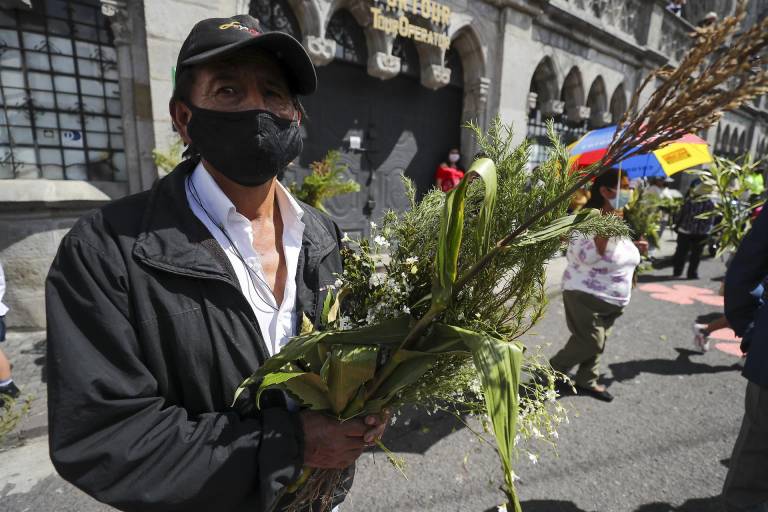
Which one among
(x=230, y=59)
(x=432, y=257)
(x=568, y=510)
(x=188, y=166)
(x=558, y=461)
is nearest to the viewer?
(x=432, y=257)

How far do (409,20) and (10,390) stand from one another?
7595 mm

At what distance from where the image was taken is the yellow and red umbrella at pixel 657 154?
13.5 feet

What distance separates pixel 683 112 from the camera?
0.62 m

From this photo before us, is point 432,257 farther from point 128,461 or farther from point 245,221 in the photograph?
point 128,461

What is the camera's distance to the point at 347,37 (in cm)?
700

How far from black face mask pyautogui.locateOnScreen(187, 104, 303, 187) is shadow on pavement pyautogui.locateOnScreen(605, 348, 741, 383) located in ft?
13.9

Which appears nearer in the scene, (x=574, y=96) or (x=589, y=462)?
(x=589, y=462)

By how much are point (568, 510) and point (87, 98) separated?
6539 millimetres

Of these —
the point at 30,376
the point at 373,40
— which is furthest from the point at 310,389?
the point at 373,40

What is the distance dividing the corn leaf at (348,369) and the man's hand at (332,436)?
0.11m

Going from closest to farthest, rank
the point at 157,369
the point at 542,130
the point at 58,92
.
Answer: the point at 157,369, the point at 58,92, the point at 542,130

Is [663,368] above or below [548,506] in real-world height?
above

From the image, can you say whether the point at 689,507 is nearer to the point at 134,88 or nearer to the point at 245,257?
the point at 245,257

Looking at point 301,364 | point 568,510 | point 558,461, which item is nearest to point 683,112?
point 301,364
